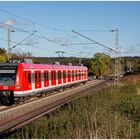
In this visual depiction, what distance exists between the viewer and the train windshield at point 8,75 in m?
29.4

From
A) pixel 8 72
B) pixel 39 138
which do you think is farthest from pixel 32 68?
pixel 39 138

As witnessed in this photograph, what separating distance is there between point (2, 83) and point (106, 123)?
50.6 feet

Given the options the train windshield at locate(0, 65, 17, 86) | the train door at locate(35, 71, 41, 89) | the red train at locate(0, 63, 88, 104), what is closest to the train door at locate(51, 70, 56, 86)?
the red train at locate(0, 63, 88, 104)

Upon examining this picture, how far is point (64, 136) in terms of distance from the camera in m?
13.2

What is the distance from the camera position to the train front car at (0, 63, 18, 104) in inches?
1151

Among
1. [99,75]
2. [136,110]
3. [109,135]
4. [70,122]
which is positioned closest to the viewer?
[109,135]

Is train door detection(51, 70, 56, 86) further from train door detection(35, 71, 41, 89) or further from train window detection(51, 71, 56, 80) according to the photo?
train door detection(35, 71, 41, 89)

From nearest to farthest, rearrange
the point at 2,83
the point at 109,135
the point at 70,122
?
1. the point at 109,135
2. the point at 70,122
3. the point at 2,83

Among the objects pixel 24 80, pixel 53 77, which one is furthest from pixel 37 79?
pixel 53 77

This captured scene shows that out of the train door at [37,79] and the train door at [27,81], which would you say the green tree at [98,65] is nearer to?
the train door at [37,79]

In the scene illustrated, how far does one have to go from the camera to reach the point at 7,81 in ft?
→ 96.4

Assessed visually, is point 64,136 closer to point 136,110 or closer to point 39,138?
point 39,138

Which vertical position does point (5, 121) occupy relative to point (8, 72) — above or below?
below

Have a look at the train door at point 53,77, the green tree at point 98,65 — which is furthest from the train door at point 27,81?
the green tree at point 98,65
